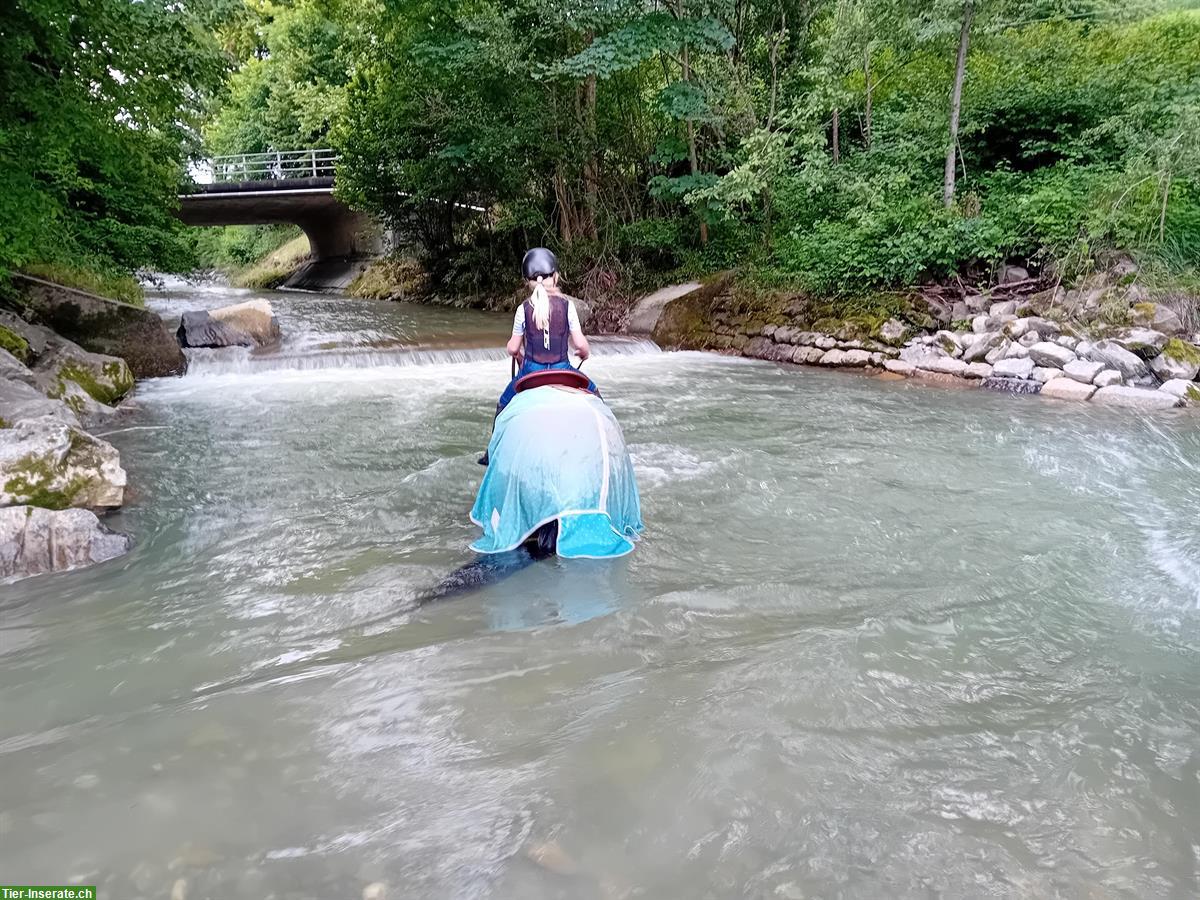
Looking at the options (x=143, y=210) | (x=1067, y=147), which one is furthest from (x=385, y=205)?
(x=1067, y=147)

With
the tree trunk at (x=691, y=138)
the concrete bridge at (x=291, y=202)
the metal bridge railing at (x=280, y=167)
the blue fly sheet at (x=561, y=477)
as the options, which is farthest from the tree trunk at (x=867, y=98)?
the metal bridge railing at (x=280, y=167)

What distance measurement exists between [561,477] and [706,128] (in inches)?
506

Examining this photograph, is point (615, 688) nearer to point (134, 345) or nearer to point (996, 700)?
point (996, 700)

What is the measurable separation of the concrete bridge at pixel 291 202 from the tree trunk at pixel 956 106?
60.2 ft

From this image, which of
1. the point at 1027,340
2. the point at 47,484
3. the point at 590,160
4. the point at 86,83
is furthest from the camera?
the point at 590,160

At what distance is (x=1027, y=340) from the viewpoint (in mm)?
9961

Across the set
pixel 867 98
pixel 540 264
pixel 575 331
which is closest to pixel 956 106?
pixel 867 98

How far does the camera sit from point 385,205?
66.0 ft

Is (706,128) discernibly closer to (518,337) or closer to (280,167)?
(518,337)

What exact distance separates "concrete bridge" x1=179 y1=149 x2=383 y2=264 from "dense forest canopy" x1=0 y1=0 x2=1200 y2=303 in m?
7.21

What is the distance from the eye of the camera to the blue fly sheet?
4.02 m

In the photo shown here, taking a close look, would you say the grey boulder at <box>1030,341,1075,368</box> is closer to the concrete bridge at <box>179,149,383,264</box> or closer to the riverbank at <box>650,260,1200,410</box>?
the riverbank at <box>650,260,1200,410</box>

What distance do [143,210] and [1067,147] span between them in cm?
1408

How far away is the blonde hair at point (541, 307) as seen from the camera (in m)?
4.49
